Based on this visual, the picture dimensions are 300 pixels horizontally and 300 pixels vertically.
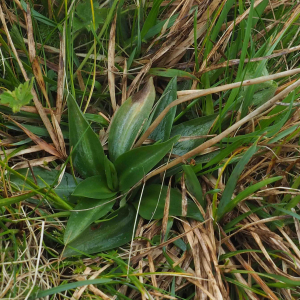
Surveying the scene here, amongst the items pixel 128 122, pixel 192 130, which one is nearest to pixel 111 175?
pixel 128 122

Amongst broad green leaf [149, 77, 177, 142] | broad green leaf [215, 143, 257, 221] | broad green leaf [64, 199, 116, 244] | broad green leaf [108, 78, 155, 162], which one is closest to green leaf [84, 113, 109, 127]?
broad green leaf [108, 78, 155, 162]

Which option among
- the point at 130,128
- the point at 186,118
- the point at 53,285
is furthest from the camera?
the point at 186,118

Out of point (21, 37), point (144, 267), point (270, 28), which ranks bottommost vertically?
point (144, 267)

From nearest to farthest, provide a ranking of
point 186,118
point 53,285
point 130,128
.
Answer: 1. point 53,285
2. point 130,128
3. point 186,118

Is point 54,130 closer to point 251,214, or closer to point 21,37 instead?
point 21,37

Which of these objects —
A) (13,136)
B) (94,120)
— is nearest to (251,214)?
(94,120)

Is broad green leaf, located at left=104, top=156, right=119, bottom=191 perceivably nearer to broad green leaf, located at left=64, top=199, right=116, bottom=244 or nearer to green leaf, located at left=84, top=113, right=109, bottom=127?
broad green leaf, located at left=64, top=199, right=116, bottom=244
